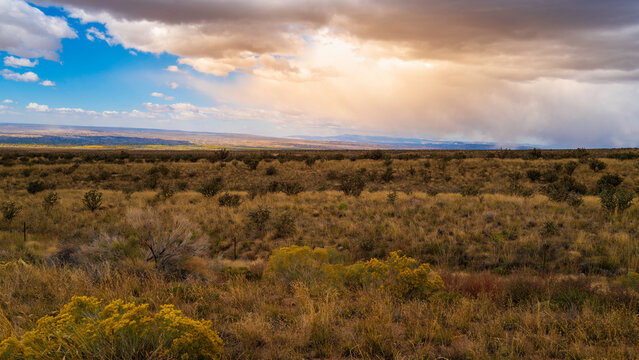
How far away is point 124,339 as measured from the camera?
319 cm

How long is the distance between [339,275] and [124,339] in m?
3.92

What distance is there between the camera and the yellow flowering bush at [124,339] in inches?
122

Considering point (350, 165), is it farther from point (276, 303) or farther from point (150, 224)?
point (276, 303)

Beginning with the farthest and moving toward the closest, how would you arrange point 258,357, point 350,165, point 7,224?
point 350,165
point 7,224
point 258,357

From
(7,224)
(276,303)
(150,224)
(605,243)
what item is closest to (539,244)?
(605,243)

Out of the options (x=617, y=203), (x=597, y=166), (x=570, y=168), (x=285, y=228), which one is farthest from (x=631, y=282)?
(x=597, y=166)

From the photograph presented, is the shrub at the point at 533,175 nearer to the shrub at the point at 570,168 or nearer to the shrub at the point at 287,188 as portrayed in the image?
the shrub at the point at 570,168

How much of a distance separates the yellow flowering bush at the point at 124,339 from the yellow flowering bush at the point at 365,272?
3082 mm

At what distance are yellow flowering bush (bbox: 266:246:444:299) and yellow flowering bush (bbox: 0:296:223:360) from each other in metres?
3.08

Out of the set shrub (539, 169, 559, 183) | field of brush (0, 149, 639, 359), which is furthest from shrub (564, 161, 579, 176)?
field of brush (0, 149, 639, 359)

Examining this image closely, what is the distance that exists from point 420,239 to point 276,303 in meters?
6.95

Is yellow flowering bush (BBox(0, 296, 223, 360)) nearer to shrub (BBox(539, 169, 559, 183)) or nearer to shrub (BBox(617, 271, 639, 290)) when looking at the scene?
shrub (BBox(617, 271, 639, 290))

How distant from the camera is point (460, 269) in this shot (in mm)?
8469

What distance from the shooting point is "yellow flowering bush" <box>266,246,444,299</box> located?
17.7 feet
